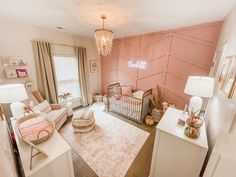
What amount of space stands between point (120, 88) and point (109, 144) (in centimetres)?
191

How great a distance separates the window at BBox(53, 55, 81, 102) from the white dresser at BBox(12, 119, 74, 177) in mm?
2532

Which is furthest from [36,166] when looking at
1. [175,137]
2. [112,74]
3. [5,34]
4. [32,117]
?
[112,74]

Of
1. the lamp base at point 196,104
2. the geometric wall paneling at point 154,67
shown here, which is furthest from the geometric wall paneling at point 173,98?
the lamp base at point 196,104

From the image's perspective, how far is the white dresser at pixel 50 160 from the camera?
889mm

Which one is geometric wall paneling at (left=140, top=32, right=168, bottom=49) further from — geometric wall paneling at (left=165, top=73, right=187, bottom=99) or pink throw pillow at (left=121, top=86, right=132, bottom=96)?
pink throw pillow at (left=121, top=86, right=132, bottom=96)

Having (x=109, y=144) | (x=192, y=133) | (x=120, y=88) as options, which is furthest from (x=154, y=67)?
(x=109, y=144)

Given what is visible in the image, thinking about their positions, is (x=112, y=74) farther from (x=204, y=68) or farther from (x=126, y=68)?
(x=204, y=68)

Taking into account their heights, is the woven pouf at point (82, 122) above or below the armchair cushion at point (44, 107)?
below

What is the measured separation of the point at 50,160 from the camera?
0.94 m

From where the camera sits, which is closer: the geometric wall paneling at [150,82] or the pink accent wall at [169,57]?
the pink accent wall at [169,57]

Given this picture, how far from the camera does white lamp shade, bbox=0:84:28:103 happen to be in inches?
63.0

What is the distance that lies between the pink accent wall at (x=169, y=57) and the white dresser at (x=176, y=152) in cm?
171

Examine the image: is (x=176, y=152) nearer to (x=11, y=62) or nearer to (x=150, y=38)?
(x=150, y=38)

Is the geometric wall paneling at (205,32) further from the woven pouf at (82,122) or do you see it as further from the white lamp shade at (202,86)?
the woven pouf at (82,122)
